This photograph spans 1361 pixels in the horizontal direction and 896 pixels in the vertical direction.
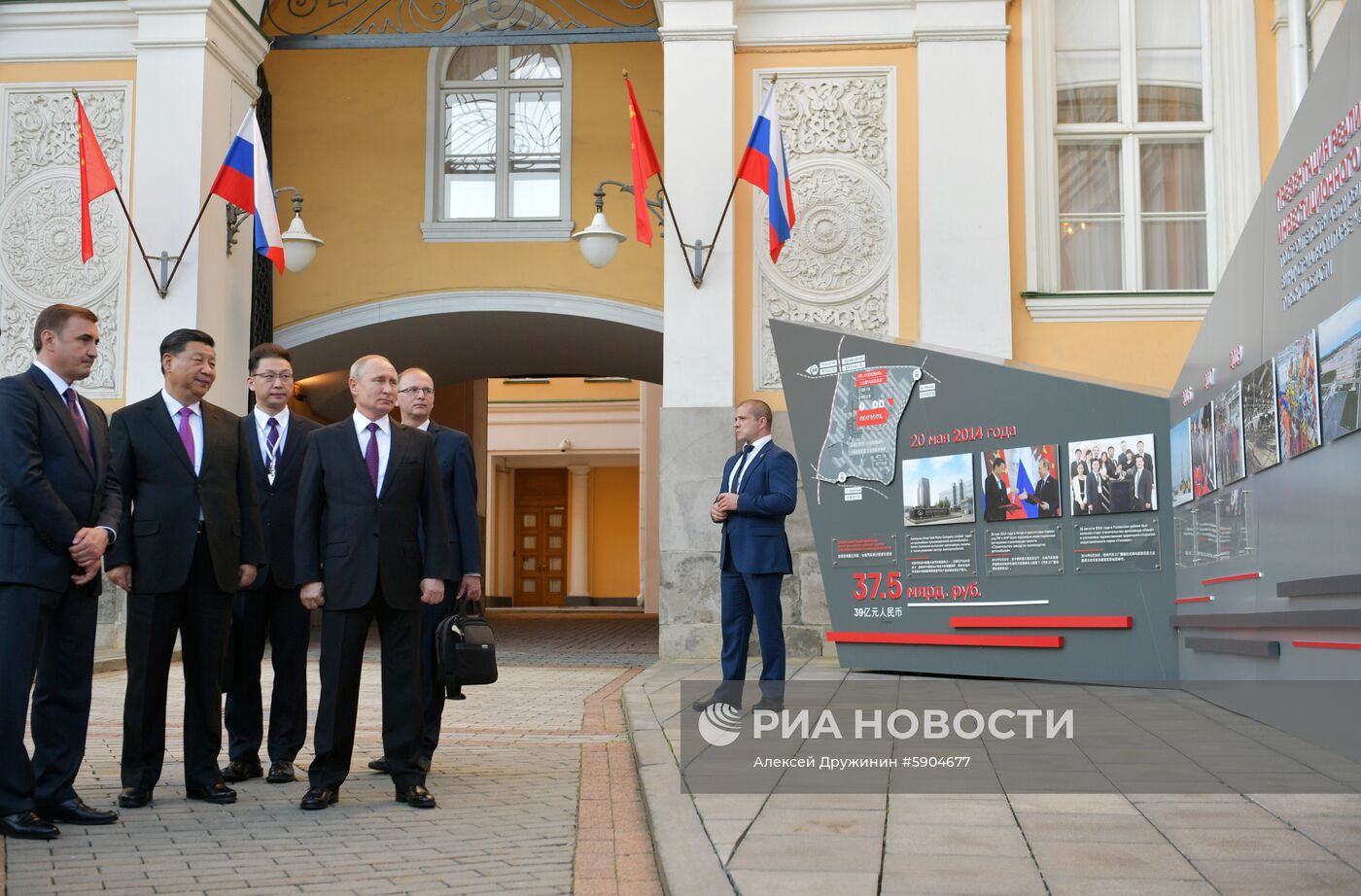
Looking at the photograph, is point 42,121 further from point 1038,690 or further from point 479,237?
point 1038,690

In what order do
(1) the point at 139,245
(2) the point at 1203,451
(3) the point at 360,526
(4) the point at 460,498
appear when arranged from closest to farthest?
(3) the point at 360,526, (4) the point at 460,498, (2) the point at 1203,451, (1) the point at 139,245

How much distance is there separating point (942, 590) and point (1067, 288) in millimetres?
4461

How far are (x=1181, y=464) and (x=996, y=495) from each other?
4.76 feet

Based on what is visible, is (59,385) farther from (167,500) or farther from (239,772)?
(239,772)

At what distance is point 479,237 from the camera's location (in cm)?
1472

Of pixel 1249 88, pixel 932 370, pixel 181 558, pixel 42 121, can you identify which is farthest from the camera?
pixel 42 121

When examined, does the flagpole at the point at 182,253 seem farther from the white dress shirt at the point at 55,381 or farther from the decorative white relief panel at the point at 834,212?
the white dress shirt at the point at 55,381

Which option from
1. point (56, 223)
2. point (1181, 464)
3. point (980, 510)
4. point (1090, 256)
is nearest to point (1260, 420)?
point (1181, 464)

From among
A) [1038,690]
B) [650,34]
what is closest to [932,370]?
[1038,690]

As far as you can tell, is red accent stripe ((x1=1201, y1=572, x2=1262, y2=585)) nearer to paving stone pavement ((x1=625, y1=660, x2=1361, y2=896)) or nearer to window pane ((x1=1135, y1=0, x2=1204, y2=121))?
paving stone pavement ((x1=625, y1=660, x2=1361, y2=896))

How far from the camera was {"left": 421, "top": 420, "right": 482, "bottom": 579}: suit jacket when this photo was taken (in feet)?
20.1

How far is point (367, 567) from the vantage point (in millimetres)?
5402

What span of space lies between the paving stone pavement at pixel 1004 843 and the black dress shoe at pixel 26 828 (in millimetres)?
2050

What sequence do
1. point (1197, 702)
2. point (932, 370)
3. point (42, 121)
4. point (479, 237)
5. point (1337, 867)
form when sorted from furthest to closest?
point (479, 237) → point (42, 121) → point (932, 370) → point (1197, 702) → point (1337, 867)
